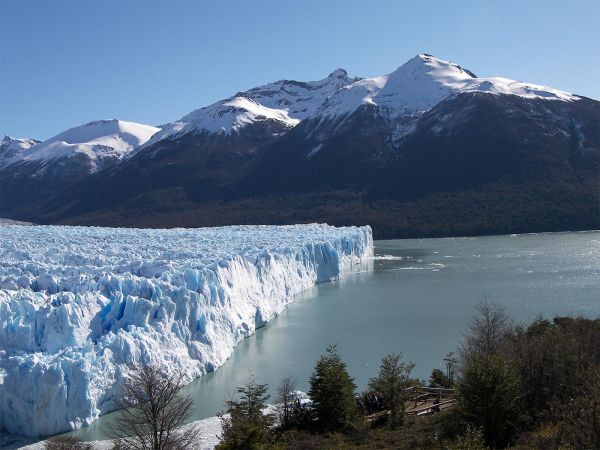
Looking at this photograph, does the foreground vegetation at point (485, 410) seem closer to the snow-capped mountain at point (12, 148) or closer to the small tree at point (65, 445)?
the small tree at point (65, 445)

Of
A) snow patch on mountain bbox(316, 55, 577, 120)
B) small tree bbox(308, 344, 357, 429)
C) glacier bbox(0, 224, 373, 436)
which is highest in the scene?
snow patch on mountain bbox(316, 55, 577, 120)

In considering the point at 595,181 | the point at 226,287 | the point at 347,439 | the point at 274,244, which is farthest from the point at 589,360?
the point at 595,181

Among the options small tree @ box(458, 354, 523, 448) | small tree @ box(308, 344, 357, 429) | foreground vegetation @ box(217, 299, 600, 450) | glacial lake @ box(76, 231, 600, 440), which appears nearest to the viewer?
foreground vegetation @ box(217, 299, 600, 450)

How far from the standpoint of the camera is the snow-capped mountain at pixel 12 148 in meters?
152

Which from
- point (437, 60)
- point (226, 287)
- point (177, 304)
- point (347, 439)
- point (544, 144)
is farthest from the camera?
point (437, 60)

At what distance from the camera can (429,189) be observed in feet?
229

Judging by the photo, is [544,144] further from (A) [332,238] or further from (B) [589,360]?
(B) [589,360]

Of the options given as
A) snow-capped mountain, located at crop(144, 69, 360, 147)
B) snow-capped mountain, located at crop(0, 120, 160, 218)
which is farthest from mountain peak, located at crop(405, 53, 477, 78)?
snow-capped mountain, located at crop(0, 120, 160, 218)

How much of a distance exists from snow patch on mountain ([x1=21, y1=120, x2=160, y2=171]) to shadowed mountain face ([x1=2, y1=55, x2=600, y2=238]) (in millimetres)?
28997

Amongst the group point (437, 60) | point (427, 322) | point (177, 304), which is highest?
point (437, 60)

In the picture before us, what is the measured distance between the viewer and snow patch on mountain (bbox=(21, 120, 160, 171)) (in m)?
138

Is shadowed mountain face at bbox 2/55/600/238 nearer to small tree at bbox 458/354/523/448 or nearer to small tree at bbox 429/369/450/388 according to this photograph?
small tree at bbox 429/369/450/388

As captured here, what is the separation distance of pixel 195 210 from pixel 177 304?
6691 centimetres

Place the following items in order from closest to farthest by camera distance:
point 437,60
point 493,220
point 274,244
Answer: point 274,244, point 493,220, point 437,60
